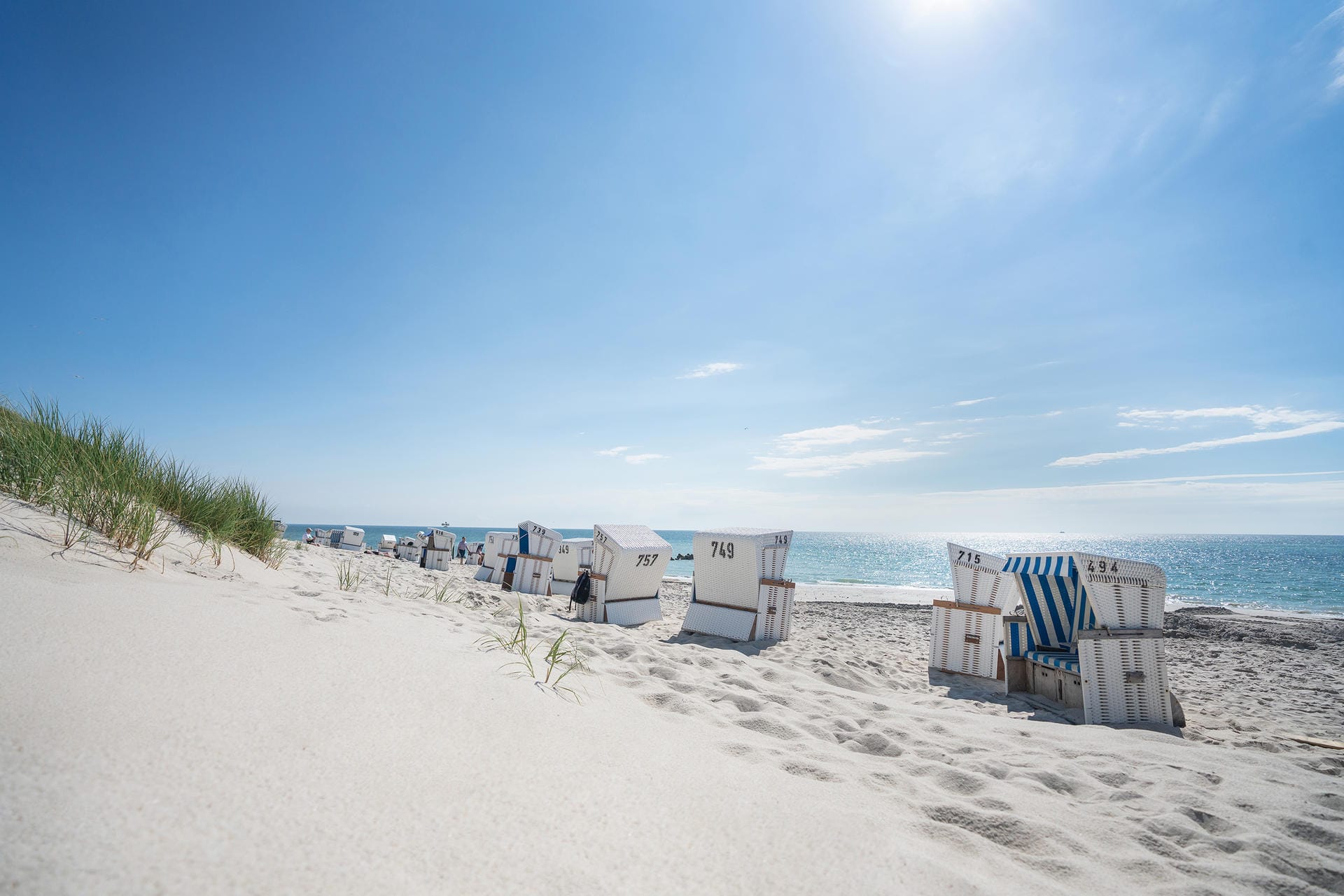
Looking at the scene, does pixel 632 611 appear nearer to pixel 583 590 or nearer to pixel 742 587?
pixel 583 590

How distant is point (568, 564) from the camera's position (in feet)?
58.3

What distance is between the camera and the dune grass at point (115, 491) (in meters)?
3.93

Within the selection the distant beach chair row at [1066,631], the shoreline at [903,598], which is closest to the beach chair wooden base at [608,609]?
the distant beach chair row at [1066,631]

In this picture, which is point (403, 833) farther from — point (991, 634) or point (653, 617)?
point (653, 617)

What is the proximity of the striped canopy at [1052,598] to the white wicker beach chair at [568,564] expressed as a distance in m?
12.2

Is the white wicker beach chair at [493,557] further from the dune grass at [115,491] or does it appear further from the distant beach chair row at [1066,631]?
the distant beach chair row at [1066,631]

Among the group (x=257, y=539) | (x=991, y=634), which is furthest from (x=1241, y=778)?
(x=257, y=539)

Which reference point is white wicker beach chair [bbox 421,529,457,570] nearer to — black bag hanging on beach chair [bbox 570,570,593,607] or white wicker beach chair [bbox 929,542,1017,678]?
black bag hanging on beach chair [bbox 570,570,593,607]

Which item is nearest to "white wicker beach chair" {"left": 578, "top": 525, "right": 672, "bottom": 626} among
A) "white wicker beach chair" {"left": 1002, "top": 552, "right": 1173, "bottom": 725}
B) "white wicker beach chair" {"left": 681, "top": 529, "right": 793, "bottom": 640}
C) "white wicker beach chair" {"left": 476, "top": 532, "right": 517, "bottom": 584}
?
"white wicker beach chair" {"left": 681, "top": 529, "right": 793, "bottom": 640}

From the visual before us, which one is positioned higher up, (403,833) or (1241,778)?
(403,833)

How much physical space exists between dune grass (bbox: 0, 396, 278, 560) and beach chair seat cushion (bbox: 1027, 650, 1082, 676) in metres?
9.10

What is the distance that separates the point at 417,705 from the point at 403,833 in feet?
2.92

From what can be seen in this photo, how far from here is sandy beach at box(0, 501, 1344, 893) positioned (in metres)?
1.43

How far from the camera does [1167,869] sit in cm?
246
